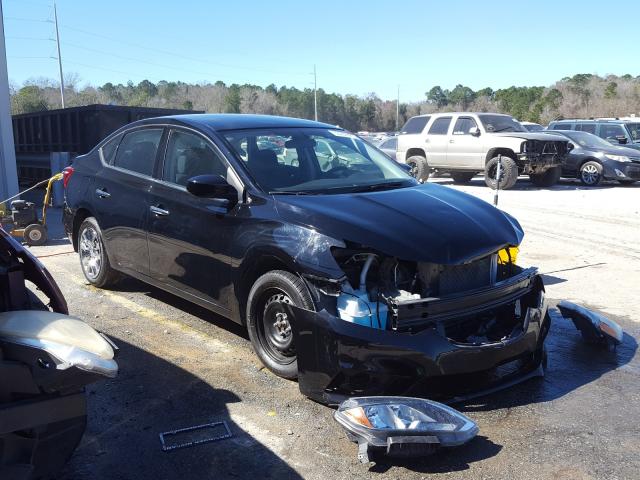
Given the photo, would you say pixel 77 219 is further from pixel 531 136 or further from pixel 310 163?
pixel 531 136

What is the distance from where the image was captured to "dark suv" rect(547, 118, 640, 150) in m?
19.2

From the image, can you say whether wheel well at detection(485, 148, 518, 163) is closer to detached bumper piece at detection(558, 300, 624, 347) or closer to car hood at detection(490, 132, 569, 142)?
car hood at detection(490, 132, 569, 142)

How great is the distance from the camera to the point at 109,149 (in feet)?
19.9

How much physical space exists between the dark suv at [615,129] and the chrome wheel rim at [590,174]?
7.41 ft

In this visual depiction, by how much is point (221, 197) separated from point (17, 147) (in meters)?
15.2

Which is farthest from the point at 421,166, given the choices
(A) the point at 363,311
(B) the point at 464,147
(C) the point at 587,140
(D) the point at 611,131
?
(A) the point at 363,311

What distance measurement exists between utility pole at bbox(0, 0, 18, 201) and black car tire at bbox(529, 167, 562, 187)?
12761mm

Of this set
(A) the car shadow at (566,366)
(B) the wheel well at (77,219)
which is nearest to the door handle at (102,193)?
(B) the wheel well at (77,219)

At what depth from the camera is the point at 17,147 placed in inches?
682

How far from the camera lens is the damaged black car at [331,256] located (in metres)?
3.58

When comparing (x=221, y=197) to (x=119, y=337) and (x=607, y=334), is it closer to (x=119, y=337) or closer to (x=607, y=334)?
(x=119, y=337)

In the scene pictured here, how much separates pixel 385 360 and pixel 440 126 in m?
15.2

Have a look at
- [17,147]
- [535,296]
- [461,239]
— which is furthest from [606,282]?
[17,147]

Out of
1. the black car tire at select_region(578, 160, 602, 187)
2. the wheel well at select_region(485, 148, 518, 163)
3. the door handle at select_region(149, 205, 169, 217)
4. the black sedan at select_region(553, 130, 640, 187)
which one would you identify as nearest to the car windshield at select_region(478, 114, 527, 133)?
the wheel well at select_region(485, 148, 518, 163)
